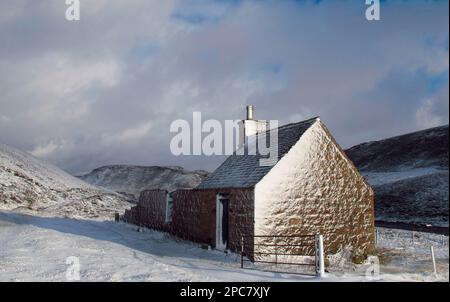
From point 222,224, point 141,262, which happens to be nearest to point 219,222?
point 222,224

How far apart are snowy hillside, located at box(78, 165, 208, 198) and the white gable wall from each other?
79.3 m

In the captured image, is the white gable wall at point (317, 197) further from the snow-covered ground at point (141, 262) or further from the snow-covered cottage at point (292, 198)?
the snow-covered ground at point (141, 262)

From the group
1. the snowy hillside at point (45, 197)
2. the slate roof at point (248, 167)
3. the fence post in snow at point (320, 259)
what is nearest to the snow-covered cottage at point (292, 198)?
the slate roof at point (248, 167)

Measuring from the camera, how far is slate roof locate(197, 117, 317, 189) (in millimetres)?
15938

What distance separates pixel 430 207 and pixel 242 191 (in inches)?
1287

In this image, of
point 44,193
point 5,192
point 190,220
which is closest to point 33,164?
point 44,193

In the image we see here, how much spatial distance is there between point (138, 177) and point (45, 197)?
94.7m

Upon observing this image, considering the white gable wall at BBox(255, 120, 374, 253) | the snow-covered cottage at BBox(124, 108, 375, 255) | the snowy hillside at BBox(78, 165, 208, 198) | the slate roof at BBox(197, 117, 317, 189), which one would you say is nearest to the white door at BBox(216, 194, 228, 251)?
the snow-covered cottage at BBox(124, 108, 375, 255)

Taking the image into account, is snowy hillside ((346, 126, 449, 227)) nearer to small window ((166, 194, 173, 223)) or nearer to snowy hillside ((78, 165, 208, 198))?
small window ((166, 194, 173, 223))

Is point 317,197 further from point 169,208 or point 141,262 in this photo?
point 169,208

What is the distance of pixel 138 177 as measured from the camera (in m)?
134

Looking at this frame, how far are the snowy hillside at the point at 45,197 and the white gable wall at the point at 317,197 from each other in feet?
79.5
